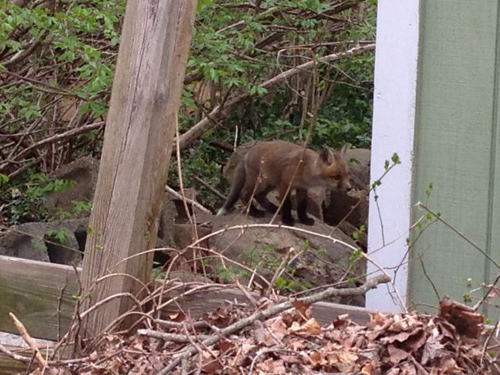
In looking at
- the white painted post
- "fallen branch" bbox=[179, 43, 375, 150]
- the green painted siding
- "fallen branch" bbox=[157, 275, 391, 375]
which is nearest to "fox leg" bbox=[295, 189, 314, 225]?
"fallen branch" bbox=[179, 43, 375, 150]

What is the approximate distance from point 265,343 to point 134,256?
69cm

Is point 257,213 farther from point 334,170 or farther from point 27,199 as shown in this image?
point 27,199

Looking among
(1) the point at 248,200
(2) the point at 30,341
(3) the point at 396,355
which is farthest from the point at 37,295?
(1) the point at 248,200

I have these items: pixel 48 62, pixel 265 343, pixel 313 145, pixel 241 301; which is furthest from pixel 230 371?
pixel 313 145

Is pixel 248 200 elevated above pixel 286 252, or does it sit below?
above

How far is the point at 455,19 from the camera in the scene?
13.8ft

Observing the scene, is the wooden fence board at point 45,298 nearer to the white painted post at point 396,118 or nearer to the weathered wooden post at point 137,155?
the weathered wooden post at point 137,155

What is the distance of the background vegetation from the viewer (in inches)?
259

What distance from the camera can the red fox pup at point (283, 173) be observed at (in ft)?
28.3

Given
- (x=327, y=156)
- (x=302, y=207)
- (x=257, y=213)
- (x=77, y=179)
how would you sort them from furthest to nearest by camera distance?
(x=327, y=156) → (x=302, y=207) → (x=257, y=213) → (x=77, y=179)

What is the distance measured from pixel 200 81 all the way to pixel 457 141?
187 inches

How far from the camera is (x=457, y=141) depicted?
4.21 metres

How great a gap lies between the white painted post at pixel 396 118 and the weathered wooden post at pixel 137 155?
4.63 ft

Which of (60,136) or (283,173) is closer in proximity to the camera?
(60,136)
